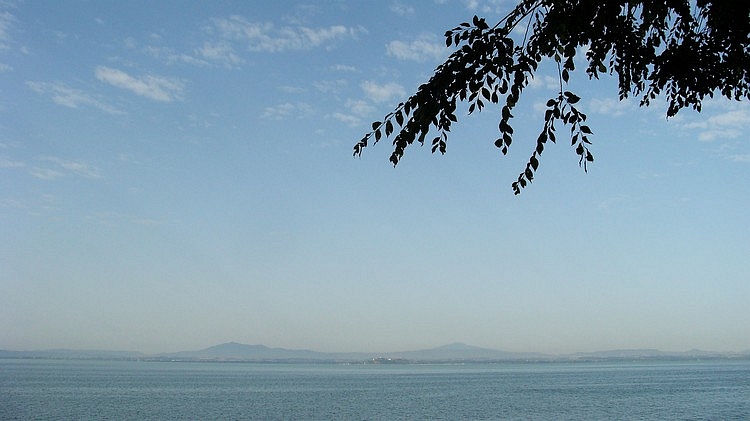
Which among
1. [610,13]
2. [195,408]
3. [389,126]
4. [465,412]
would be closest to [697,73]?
[610,13]

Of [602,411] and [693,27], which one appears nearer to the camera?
[693,27]

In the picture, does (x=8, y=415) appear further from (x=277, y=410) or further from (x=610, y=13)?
(x=610, y=13)

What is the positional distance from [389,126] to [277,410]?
71702 millimetres

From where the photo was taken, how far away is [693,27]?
30.0ft

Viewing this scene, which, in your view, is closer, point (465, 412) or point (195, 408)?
point (465, 412)

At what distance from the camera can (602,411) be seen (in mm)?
70750

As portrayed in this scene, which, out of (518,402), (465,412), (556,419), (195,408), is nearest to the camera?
(556,419)

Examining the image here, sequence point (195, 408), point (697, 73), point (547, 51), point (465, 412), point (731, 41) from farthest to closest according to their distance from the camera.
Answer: point (195, 408) < point (465, 412) < point (697, 73) < point (731, 41) < point (547, 51)

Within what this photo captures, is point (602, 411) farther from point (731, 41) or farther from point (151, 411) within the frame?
point (731, 41)

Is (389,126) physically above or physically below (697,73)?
below

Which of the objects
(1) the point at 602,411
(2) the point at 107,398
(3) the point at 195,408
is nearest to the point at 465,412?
(1) the point at 602,411

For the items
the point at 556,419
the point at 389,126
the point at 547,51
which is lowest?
the point at 556,419

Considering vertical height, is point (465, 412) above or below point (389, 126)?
below

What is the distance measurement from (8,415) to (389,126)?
72953mm
